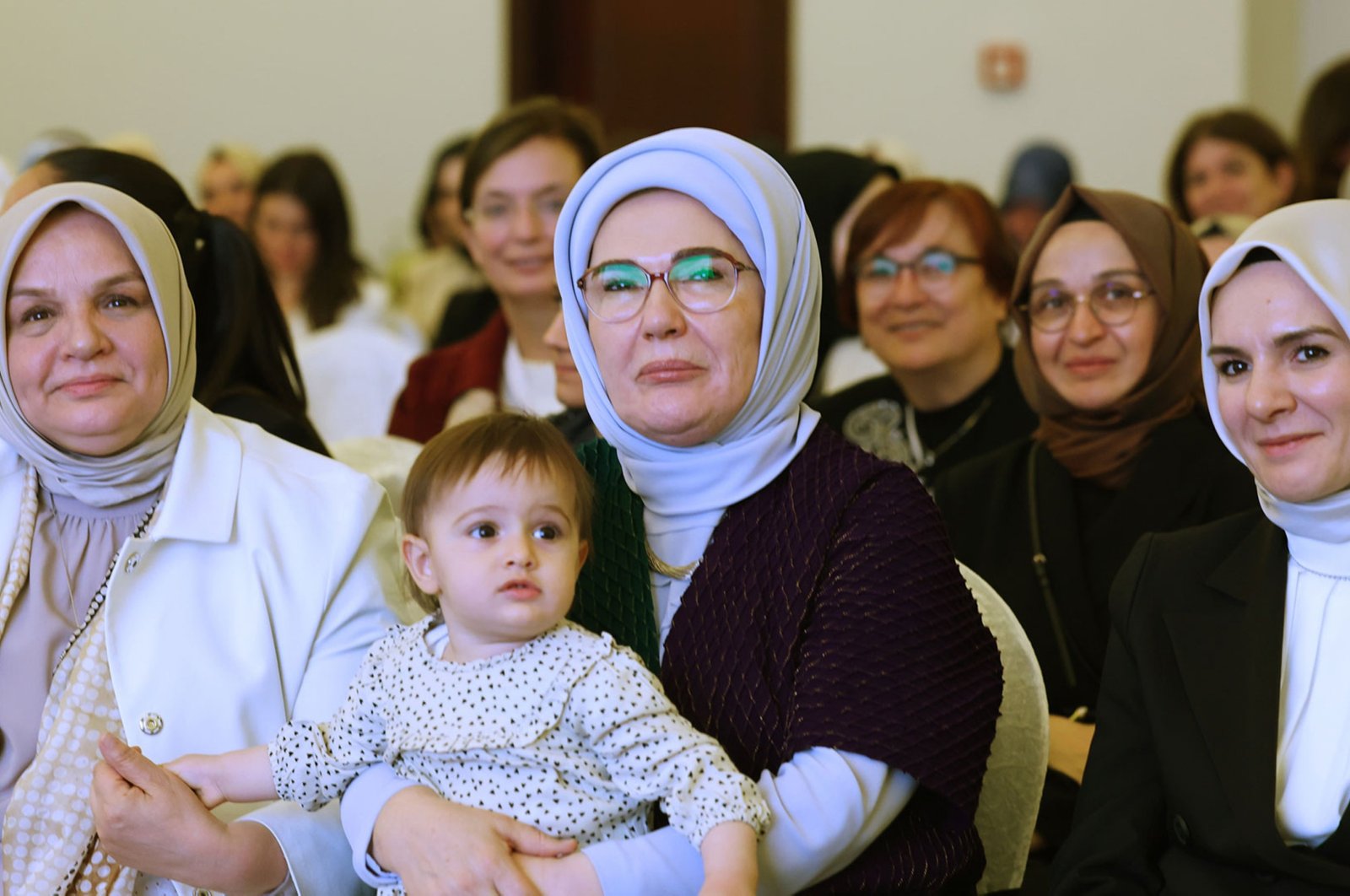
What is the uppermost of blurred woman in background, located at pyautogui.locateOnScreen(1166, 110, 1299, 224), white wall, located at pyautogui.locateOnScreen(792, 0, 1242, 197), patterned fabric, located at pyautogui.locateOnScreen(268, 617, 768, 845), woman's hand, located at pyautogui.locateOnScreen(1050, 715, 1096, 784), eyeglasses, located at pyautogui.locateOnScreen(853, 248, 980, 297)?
white wall, located at pyautogui.locateOnScreen(792, 0, 1242, 197)

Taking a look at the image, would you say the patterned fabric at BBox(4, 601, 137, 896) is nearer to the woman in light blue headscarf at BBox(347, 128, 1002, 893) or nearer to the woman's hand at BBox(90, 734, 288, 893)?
the woman's hand at BBox(90, 734, 288, 893)

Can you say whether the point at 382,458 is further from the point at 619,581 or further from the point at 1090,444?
the point at 1090,444

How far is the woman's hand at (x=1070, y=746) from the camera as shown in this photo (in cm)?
286

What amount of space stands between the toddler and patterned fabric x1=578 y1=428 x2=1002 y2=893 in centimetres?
17

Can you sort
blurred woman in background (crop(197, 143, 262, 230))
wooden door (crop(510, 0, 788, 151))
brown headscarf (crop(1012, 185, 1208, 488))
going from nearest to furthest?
brown headscarf (crop(1012, 185, 1208, 488)), blurred woman in background (crop(197, 143, 262, 230)), wooden door (crop(510, 0, 788, 151))

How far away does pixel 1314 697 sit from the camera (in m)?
2.18

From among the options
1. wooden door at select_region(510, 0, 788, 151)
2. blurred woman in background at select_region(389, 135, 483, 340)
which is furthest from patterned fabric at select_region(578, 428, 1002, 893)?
wooden door at select_region(510, 0, 788, 151)

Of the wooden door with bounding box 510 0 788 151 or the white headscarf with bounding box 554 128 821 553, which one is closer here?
the white headscarf with bounding box 554 128 821 553

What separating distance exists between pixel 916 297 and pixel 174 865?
2.53 m

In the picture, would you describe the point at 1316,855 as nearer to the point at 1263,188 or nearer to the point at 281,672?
the point at 281,672

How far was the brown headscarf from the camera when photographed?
3.38 metres

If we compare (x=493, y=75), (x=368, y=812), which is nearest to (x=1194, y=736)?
(x=368, y=812)

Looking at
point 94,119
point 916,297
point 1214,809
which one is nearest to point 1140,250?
point 916,297

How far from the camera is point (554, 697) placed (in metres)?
2.03
